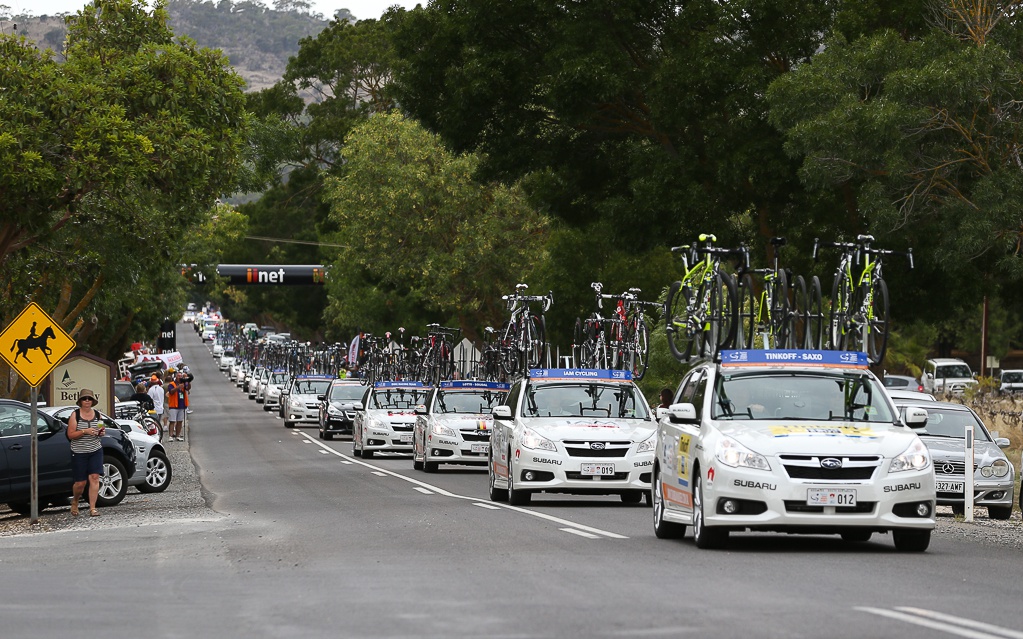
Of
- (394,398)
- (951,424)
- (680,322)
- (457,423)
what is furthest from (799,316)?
(394,398)

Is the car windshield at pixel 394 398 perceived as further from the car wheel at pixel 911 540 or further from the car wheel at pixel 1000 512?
the car wheel at pixel 911 540

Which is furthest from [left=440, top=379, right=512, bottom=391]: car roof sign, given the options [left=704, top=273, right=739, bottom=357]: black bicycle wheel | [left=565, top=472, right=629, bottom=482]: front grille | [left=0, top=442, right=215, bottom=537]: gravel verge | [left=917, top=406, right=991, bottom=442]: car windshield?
[left=704, top=273, right=739, bottom=357]: black bicycle wheel

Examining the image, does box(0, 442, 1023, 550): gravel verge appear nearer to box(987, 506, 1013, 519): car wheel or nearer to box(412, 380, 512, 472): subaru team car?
box(987, 506, 1013, 519): car wheel

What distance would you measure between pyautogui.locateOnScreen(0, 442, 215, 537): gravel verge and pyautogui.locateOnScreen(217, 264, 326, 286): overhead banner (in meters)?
70.4

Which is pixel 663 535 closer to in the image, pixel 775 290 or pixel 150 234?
pixel 775 290

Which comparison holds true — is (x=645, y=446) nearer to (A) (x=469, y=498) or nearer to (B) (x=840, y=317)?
(B) (x=840, y=317)

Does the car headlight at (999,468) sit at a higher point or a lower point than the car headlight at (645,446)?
lower

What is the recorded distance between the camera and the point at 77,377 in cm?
4122

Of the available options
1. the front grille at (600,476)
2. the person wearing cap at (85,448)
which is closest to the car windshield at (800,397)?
the front grille at (600,476)

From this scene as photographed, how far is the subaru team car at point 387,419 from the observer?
39531 mm

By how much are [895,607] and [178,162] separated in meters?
16.3

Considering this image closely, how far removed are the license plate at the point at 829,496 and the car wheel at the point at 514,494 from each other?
8.27 m

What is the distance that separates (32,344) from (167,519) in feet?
9.20

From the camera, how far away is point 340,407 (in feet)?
171
